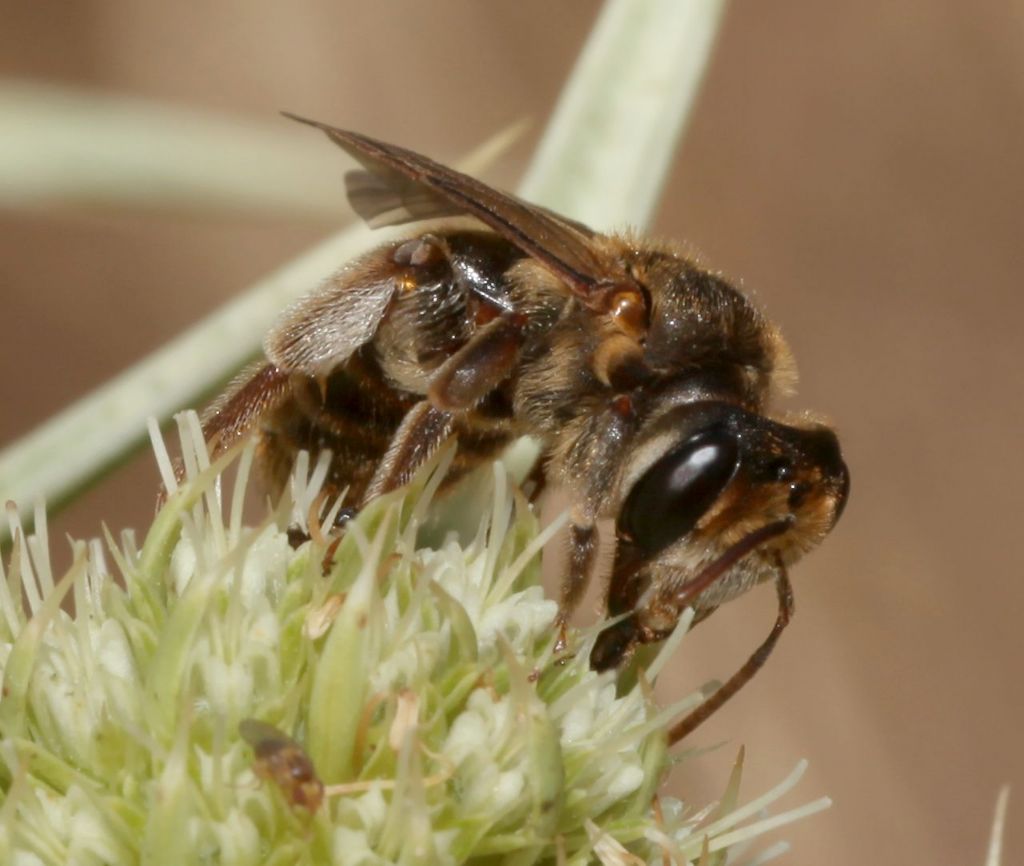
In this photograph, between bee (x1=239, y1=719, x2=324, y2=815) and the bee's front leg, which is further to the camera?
the bee's front leg

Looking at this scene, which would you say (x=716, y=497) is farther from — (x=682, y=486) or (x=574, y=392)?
(x=574, y=392)

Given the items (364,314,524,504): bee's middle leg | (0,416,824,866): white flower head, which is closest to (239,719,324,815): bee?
(0,416,824,866): white flower head

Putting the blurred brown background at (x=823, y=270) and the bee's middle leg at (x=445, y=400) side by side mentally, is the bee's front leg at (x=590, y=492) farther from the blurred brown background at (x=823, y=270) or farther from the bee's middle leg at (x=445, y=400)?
the blurred brown background at (x=823, y=270)

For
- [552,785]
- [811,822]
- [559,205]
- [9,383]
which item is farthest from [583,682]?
[9,383]

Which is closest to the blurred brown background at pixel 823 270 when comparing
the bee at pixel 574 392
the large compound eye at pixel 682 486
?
the bee at pixel 574 392

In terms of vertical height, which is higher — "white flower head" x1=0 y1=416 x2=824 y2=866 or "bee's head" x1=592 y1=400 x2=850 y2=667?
"bee's head" x1=592 y1=400 x2=850 y2=667

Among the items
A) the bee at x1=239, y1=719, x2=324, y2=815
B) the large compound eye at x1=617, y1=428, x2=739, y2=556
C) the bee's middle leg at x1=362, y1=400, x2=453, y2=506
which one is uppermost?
the large compound eye at x1=617, y1=428, x2=739, y2=556

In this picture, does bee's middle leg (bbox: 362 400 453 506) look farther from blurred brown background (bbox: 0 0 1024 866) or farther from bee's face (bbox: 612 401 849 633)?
blurred brown background (bbox: 0 0 1024 866)
